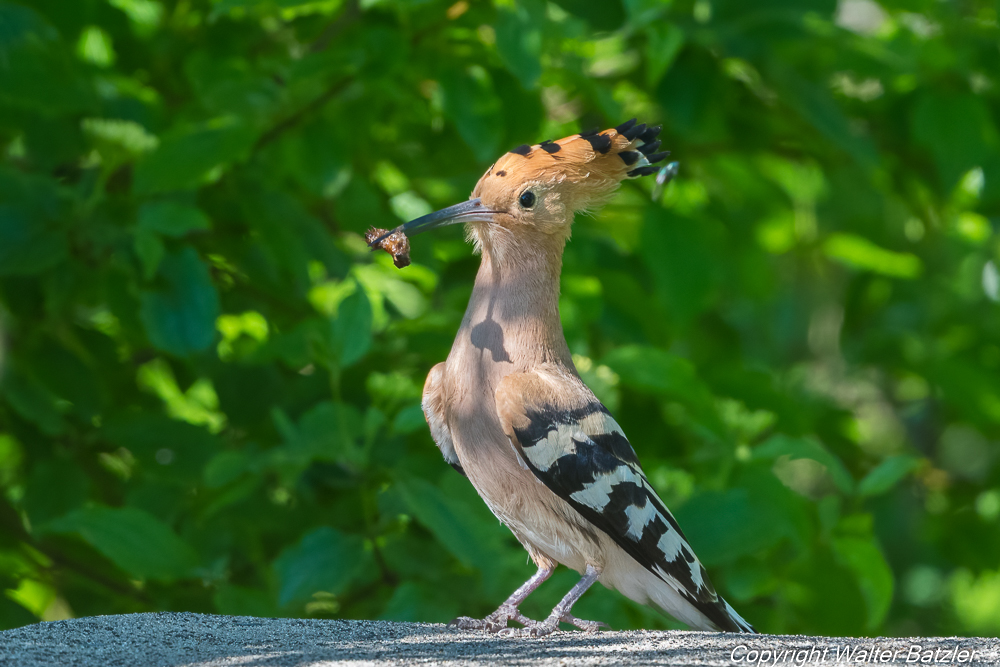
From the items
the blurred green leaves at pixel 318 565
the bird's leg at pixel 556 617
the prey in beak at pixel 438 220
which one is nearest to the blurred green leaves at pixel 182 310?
the blurred green leaves at pixel 318 565

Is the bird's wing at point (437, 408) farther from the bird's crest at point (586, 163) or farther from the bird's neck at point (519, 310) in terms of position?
the bird's crest at point (586, 163)

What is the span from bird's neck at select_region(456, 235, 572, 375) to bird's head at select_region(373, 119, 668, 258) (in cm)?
Answer: 3

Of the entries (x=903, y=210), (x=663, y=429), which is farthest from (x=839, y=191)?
(x=663, y=429)

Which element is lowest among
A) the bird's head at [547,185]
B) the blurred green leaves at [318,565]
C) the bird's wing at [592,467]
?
the blurred green leaves at [318,565]

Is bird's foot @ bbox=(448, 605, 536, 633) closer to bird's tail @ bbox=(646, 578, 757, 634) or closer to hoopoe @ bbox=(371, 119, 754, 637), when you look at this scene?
hoopoe @ bbox=(371, 119, 754, 637)

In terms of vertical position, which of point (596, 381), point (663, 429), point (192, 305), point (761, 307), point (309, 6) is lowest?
point (761, 307)

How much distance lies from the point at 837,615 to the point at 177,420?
2190 millimetres

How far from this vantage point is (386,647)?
1.94m

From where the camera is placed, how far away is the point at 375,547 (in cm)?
274

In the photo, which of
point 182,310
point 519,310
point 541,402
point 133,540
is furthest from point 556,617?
point 182,310

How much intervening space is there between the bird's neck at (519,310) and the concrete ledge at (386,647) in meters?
0.59

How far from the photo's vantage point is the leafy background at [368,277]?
2781 mm

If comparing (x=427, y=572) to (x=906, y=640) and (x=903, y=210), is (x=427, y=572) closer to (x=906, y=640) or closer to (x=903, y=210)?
(x=906, y=640)

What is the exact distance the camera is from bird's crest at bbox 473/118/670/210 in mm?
2111
